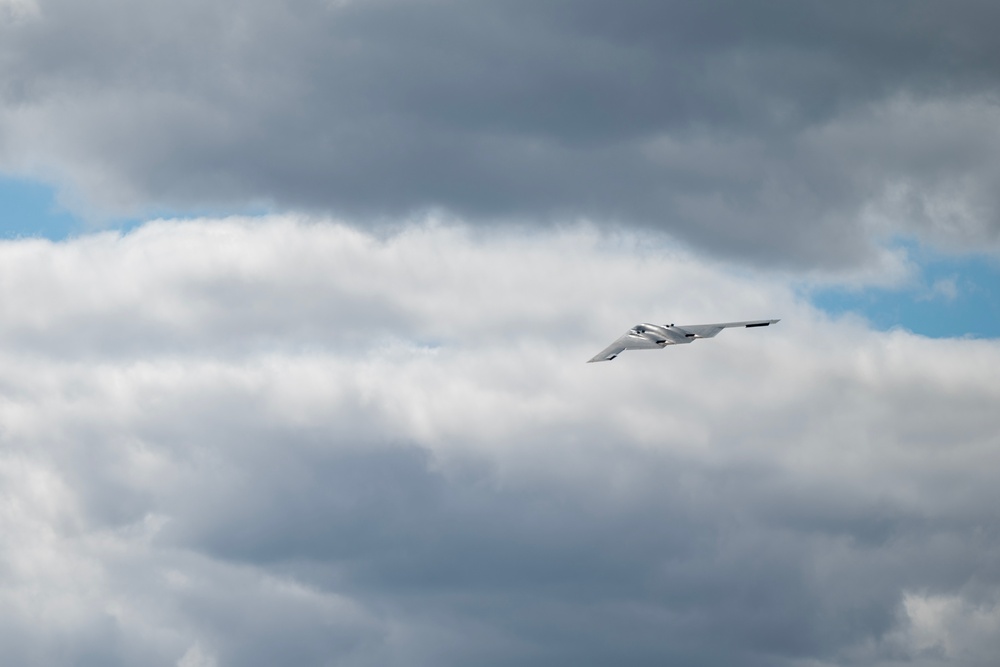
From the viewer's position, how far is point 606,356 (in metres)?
200

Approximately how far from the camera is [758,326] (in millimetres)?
193750

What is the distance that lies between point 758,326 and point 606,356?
90.0 feet
